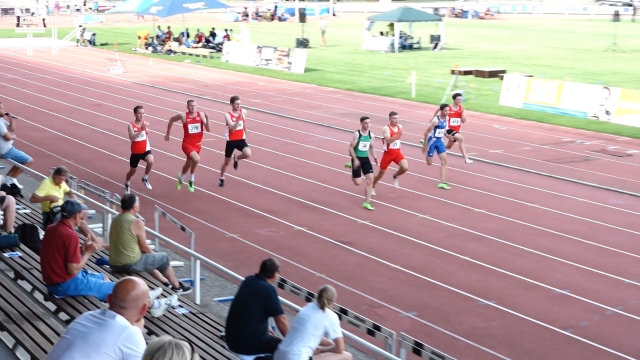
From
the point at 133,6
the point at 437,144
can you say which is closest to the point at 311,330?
the point at 437,144

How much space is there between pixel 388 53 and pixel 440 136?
30.1 meters

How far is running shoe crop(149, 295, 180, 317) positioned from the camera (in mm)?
8211

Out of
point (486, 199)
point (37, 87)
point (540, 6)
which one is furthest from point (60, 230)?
point (540, 6)

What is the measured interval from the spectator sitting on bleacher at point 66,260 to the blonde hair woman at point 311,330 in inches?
91.5

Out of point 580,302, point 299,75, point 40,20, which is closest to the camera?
point 580,302

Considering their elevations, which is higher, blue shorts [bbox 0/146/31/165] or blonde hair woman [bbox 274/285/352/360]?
blue shorts [bbox 0/146/31/165]

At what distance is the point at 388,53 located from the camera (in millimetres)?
46781

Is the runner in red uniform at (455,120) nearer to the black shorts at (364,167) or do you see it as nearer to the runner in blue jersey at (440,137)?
the runner in blue jersey at (440,137)

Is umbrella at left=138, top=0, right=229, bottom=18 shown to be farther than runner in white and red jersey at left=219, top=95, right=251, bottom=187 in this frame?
Yes

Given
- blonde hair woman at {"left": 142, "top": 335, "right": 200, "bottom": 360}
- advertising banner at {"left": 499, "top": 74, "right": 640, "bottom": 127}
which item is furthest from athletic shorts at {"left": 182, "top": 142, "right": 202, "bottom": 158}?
advertising banner at {"left": 499, "top": 74, "right": 640, "bottom": 127}

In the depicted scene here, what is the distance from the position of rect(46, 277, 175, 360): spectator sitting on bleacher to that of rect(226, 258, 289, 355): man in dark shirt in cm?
193

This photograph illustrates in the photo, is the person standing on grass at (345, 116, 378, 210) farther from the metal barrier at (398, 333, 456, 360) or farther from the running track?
the metal barrier at (398, 333, 456, 360)

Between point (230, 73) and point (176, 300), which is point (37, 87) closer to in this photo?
point (230, 73)

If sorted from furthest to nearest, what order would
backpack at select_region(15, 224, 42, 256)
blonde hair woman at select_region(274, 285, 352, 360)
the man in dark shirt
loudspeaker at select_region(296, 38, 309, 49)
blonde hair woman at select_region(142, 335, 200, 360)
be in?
1. loudspeaker at select_region(296, 38, 309, 49)
2. backpack at select_region(15, 224, 42, 256)
3. the man in dark shirt
4. blonde hair woman at select_region(274, 285, 352, 360)
5. blonde hair woman at select_region(142, 335, 200, 360)
